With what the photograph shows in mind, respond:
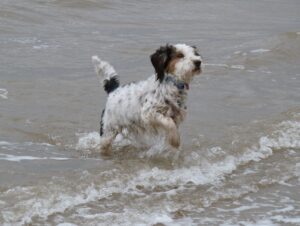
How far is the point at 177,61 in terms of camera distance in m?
7.92

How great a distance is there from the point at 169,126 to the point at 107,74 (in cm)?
129

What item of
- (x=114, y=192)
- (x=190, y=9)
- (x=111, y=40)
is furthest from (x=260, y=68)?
(x=190, y=9)

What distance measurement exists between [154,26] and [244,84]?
717 centimetres

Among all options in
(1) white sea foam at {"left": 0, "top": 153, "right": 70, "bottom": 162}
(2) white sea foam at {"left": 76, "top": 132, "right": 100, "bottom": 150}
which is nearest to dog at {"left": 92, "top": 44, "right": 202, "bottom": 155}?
(2) white sea foam at {"left": 76, "top": 132, "right": 100, "bottom": 150}

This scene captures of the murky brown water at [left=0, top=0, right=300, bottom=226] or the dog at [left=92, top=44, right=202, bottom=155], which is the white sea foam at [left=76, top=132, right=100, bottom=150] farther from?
the dog at [left=92, top=44, right=202, bottom=155]

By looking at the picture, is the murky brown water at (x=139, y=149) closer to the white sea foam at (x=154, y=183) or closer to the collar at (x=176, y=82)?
the white sea foam at (x=154, y=183)

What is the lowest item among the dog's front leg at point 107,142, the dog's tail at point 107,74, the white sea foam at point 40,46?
the dog's front leg at point 107,142

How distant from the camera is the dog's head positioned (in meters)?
7.86

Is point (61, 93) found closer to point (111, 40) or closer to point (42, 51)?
point (42, 51)

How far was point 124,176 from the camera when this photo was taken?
7.60 m

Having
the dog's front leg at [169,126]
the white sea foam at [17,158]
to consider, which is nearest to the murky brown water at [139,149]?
the white sea foam at [17,158]

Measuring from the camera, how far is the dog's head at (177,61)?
25.8ft

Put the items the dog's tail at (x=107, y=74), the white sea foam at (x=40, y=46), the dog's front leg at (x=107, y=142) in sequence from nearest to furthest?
1. the dog's front leg at (x=107, y=142)
2. the dog's tail at (x=107, y=74)
3. the white sea foam at (x=40, y=46)

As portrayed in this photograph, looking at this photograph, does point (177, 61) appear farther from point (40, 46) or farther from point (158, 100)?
point (40, 46)
